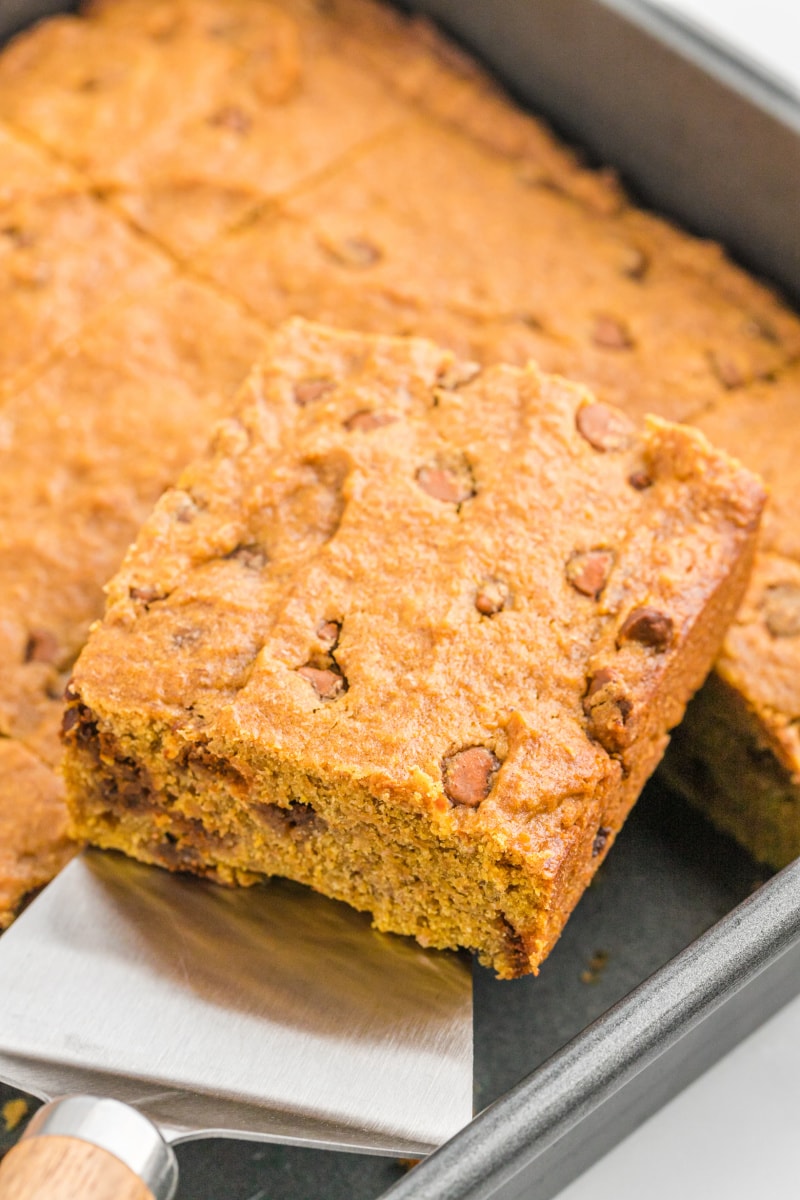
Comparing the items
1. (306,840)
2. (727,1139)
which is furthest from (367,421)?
(727,1139)

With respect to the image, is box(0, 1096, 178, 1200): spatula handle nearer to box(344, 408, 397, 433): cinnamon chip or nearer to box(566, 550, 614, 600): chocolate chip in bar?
box(566, 550, 614, 600): chocolate chip in bar

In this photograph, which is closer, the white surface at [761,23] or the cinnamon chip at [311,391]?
the cinnamon chip at [311,391]

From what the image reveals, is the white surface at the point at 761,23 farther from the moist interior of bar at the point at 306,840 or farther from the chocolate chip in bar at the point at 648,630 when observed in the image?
the moist interior of bar at the point at 306,840

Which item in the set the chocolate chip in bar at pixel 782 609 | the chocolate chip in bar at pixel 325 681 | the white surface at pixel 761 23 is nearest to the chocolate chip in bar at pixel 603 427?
the chocolate chip in bar at pixel 782 609

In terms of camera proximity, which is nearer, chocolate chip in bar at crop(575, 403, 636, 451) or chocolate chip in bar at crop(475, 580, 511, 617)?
chocolate chip in bar at crop(475, 580, 511, 617)

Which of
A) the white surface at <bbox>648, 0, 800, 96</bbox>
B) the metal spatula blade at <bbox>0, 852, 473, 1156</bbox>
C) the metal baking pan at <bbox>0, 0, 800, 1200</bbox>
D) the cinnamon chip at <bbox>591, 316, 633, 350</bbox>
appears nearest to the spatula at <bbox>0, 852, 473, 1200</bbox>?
the metal spatula blade at <bbox>0, 852, 473, 1156</bbox>
